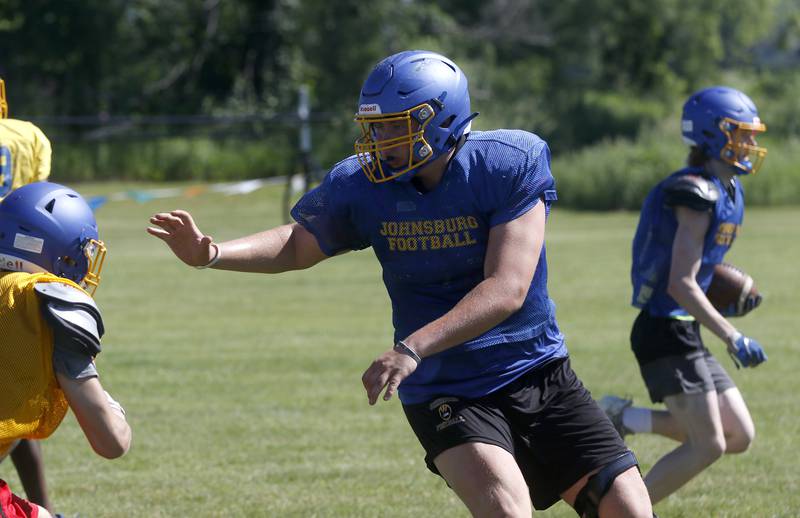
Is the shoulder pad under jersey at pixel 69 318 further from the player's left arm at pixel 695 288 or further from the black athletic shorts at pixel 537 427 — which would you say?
the player's left arm at pixel 695 288

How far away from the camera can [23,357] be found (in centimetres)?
358

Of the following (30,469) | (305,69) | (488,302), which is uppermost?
(488,302)

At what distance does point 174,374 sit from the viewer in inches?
388

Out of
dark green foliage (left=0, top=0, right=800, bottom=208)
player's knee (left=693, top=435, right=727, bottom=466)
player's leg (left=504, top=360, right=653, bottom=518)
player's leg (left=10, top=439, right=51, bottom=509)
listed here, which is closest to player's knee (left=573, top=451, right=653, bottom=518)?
player's leg (left=504, top=360, right=653, bottom=518)

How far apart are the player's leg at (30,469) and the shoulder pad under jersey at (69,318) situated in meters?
1.84

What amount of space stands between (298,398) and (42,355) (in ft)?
17.7

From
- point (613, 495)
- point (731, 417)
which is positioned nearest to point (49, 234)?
point (613, 495)

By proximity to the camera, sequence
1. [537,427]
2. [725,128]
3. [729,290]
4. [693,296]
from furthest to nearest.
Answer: [729,290]
[725,128]
[693,296]
[537,427]

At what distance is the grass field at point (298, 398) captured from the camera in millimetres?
6234

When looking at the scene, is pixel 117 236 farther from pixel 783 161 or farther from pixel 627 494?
pixel 627 494

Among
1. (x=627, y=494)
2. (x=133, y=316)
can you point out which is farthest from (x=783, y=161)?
(x=627, y=494)

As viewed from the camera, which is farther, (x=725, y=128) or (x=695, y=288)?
(x=725, y=128)

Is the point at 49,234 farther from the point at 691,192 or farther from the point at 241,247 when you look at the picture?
the point at 691,192

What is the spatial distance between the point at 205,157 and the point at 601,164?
11.0 meters
